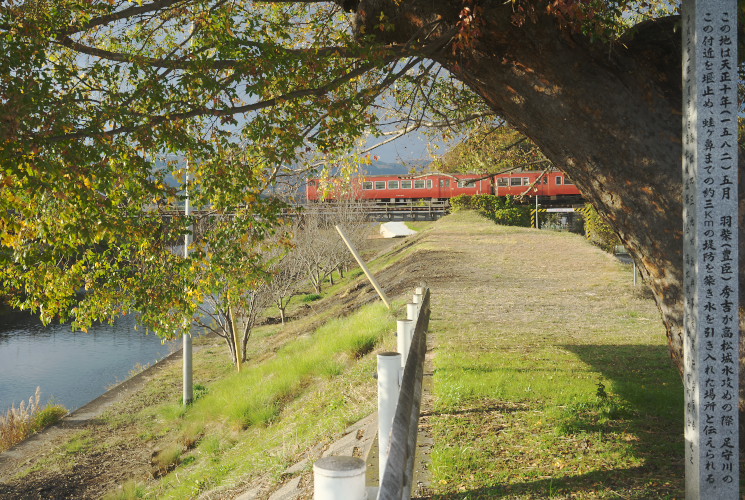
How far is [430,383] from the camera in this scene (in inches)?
263

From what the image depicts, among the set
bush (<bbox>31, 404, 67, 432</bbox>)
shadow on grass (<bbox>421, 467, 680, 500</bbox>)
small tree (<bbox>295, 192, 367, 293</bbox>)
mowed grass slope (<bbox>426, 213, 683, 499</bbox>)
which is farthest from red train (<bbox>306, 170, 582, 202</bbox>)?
shadow on grass (<bbox>421, 467, 680, 500</bbox>)

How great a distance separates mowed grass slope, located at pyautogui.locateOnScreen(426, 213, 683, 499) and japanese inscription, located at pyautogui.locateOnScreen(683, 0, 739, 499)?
676 mm

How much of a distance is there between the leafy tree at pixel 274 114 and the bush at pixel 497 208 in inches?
1137

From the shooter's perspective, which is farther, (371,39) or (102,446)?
(102,446)

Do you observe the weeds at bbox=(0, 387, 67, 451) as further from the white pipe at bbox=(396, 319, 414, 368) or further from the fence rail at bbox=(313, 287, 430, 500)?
the fence rail at bbox=(313, 287, 430, 500)

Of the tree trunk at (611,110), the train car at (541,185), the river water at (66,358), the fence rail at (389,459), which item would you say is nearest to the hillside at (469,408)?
the fence rail at (389,459)

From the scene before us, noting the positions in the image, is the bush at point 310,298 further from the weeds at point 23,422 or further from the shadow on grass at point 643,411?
the shadow on grass at point 643,411

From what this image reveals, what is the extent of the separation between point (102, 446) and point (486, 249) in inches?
533

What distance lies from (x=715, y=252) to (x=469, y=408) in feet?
9.30

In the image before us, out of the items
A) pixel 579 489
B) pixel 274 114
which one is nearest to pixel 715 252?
pixel 579 489

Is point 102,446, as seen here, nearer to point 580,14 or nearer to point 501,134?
point 501,134

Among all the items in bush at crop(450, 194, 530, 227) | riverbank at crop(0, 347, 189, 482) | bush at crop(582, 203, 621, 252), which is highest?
bush at crop(450, 194, 530, 227)

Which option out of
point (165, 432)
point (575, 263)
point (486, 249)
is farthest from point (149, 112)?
point (486, 249)

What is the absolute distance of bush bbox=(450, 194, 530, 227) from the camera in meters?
35.7
